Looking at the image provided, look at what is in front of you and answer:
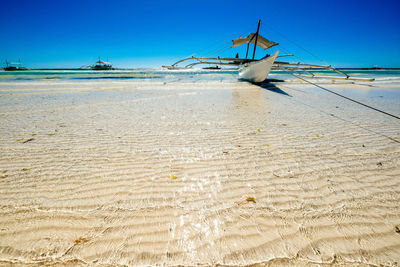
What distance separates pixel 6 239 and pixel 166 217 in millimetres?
1505

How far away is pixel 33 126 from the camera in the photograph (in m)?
4.60

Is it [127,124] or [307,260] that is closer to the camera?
[307,260]

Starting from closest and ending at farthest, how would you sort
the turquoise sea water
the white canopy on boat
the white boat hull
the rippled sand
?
1. the rippled sand
2. the white boat hull
3. the white canopy on boat
4. the turquoise sea water

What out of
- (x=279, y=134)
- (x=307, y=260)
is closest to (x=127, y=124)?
(x=279, y=134)

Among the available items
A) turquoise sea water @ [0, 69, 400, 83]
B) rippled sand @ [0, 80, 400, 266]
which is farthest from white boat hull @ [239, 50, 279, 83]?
rippled sand @ [0, 80, 400, 266]

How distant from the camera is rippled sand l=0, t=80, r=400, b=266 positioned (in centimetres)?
154

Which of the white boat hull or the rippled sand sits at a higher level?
the white boat hull

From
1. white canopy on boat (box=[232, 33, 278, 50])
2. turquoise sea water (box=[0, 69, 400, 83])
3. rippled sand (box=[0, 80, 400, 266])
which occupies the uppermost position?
white canopy on boat (box=[232, 33, 278, 50])

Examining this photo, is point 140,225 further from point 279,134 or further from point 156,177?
point 279,134

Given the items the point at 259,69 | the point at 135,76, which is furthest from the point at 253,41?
the point at 135,76

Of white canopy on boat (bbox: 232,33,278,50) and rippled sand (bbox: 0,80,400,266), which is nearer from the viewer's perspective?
rippled sand (bbox: 0,80,400,266)

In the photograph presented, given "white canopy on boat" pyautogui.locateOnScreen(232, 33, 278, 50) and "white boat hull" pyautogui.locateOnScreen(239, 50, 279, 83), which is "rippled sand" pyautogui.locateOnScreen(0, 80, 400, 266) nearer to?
"white boat hull" pyautogui.locateOnScreen(239, 50, 279, 83)

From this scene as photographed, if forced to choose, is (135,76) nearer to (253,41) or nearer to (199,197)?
(253,41)

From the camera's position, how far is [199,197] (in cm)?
219
